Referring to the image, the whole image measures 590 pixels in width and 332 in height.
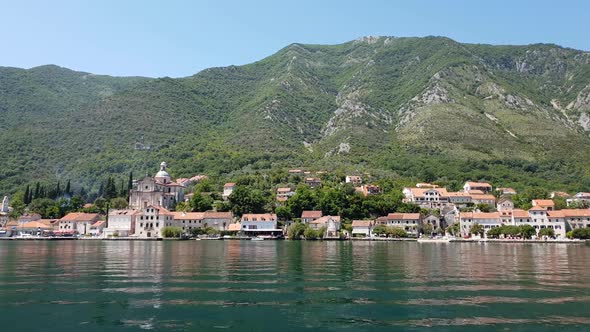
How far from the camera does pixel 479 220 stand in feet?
386

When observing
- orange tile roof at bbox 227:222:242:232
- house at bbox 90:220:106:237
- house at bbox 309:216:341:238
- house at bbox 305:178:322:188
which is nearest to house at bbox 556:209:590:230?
house at bbox 309:216:341:238

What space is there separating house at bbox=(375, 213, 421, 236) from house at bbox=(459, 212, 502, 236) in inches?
438

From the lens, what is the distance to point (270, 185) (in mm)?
147375

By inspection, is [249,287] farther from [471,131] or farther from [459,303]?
[471,131]

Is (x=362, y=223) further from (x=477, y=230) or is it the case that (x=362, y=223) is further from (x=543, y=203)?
(x=543, y=203)

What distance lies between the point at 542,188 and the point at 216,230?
322 feet

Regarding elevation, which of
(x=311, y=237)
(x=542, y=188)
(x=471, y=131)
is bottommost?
(x=311, y=237)

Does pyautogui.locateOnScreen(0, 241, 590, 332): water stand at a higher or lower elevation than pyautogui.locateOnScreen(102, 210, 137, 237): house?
lower

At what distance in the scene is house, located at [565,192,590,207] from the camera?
132125 millimetres

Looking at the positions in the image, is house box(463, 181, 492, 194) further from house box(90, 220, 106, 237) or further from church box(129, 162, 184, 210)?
house box(90, 220, 106, 237)

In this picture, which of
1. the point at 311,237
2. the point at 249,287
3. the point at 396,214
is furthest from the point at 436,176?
the point at 249,287

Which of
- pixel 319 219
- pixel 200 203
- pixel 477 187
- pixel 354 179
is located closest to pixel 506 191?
pixel 477 187

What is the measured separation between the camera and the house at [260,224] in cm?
11600

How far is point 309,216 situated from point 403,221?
21863mm
